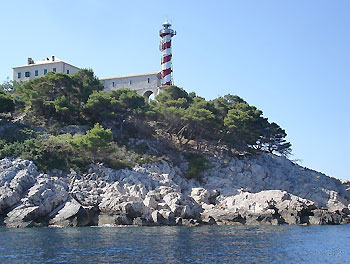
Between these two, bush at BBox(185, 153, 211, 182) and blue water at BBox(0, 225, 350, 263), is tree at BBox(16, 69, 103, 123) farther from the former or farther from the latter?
blue water at BBox(0, 225, 350, 263)

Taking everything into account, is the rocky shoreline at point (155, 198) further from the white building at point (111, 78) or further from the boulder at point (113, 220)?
the white building at point (111, 78)

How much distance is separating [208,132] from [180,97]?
602 centimetres

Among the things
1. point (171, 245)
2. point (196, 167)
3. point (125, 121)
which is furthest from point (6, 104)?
point (171, 245)

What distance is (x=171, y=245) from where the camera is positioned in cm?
2547

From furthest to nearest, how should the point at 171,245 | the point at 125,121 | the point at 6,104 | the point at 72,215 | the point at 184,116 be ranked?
the point at 125,121
the point at 184,116
the point at 6,104
the point at 72,215
the point at 171,245

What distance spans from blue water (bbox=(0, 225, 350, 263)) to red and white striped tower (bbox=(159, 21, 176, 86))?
34.1m

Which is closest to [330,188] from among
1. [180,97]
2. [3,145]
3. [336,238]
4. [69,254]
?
[180,97]

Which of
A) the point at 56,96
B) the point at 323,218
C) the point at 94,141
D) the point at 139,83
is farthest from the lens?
the point at 139,83

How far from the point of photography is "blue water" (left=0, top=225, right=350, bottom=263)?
21609 mm

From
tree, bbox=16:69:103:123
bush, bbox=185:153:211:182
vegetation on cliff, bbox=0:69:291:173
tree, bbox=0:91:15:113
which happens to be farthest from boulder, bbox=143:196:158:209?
tree, bbox=0:91:15:113

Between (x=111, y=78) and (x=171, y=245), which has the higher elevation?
(x=111, y=78)

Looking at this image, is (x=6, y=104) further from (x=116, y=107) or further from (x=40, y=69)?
(x=40, y=69)

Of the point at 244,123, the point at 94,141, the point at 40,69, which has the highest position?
the point at 40,69

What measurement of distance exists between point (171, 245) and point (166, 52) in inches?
1785
